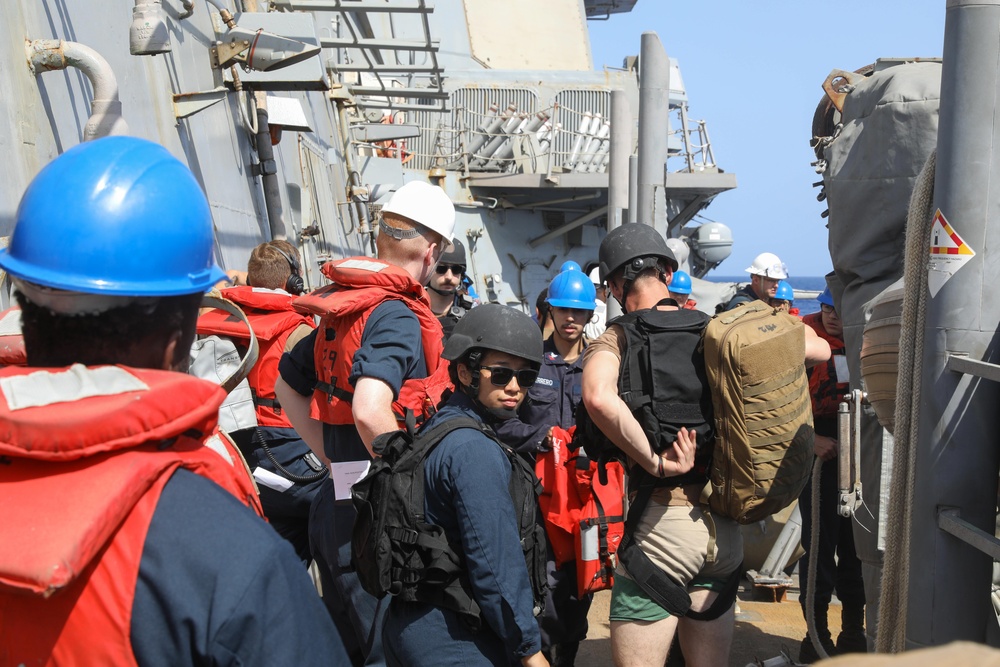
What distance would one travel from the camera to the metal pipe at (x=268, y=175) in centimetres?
740

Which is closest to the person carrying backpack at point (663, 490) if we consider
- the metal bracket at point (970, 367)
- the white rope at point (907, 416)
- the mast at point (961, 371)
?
the white rope at point (907, 416)

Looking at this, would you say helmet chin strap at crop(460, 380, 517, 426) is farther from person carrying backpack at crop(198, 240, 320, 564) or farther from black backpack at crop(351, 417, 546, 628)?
person carrying backpack at crop(198, 240, 320, 564)

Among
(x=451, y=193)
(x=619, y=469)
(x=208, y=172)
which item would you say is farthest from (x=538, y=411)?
(x=451, y=193)

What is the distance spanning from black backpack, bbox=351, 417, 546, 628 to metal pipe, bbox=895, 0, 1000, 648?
1089 millimetres

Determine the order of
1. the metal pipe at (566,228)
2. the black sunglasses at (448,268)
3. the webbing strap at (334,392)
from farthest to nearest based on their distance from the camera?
the metal pipe at (566,228) < the black sunglasses at (448,268) < the webbing strap at (334,392)

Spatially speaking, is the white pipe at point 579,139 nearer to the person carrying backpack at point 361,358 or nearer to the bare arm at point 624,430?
the person carrying backpack at point 361,358

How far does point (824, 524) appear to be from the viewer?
5.29m

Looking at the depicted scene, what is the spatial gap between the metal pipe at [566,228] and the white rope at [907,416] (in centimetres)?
1573

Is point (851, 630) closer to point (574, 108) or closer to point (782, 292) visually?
point (782, 292)

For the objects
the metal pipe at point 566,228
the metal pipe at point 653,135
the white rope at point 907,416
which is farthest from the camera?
the metal pipe at point 566,228

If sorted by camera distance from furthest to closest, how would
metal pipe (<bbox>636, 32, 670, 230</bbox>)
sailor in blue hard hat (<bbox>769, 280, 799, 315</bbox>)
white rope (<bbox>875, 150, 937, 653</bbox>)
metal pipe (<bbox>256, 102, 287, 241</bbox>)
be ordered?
sailor in blue hard hat (<bbox>769, 280, 799, 315</bbox>) → metal pipe (<bbox>256, 102, 287, 241</bbox>) → metal pipe (<bbox>636, 32, 670, 230</bbox>) → white rope (<bbox>875, 150, 937, 653</bbox>)

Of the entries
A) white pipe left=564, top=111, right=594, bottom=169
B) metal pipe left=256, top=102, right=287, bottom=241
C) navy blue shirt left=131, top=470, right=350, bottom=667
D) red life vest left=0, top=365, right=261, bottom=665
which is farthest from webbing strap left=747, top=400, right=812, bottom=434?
white pipe left=564, top=111, right=594, bottom=169

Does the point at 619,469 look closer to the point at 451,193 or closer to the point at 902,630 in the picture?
the point at 902,630

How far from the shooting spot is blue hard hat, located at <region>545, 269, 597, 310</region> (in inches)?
198
